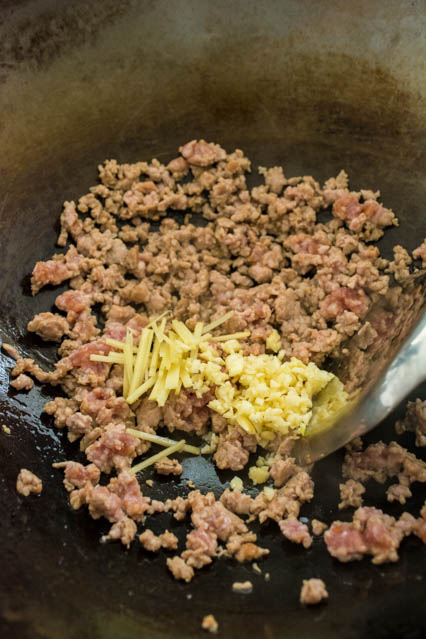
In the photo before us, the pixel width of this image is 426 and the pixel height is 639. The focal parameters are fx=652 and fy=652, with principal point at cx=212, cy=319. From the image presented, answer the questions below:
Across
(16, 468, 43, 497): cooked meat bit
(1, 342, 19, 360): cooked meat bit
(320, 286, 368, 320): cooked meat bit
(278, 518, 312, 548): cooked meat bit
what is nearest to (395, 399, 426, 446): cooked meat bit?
(320, 286, 368, 320): cooked meat bit

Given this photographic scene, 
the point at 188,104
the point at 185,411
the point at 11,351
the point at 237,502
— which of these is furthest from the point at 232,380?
the point at 188,104

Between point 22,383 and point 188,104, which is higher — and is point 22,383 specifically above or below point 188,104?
below

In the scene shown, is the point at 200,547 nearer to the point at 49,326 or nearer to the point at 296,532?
the point at 296,532

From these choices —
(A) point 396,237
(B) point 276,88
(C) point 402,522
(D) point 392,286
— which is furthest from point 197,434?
(B) point 276,88

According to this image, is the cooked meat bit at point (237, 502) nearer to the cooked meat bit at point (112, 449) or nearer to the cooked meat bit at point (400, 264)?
the cooked meat bit at point (112, 449)

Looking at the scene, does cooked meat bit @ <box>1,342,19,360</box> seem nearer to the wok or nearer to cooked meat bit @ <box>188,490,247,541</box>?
the wok

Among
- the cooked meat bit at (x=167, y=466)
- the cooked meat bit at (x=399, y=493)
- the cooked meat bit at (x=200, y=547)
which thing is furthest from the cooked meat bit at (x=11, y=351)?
the cooked meat bit at (x=399, y=493)
